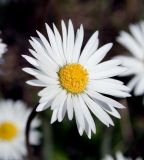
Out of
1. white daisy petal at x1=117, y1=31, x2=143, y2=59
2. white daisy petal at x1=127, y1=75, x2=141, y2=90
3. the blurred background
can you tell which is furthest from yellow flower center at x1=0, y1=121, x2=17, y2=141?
white daisy petal at x1=117, y1=31, x2=143, y2=59

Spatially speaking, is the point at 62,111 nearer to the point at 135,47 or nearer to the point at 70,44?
the point at 70,44

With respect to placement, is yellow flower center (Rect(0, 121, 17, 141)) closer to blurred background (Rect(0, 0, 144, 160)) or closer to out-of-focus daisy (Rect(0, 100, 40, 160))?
out-of-focus daisy (Rect(0, 100, 40, 160))

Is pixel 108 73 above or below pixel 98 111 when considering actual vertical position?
above

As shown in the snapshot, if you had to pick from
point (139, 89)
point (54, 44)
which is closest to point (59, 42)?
point (54, 44)

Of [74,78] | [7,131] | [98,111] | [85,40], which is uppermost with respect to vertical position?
[85,40]

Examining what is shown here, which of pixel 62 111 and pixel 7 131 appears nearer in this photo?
pixel 62 111

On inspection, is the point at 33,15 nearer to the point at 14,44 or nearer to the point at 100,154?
the point at 14,44
